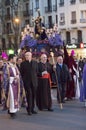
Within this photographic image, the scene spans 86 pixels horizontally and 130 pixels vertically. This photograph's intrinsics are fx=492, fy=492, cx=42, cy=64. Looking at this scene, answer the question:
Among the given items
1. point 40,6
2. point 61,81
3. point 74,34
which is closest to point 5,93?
point 61,81

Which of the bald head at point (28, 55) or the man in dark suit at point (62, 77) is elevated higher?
the bald head at point (28, 55)

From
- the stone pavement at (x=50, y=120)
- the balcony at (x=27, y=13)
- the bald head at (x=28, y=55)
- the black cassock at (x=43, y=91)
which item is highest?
the balcony at (x=27, y=13)

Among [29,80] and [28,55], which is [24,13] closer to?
[28,55]

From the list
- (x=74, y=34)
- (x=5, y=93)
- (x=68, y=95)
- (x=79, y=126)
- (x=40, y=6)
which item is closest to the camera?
(x=79, y=126)

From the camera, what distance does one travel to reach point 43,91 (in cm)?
1527

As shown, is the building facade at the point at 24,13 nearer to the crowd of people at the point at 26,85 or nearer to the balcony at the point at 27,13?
the balcony at the point at 27,13

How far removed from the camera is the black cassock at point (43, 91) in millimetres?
15125

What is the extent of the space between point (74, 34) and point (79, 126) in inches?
2213

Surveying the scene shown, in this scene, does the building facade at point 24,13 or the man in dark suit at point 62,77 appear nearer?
the man in dark suit at point 62,77

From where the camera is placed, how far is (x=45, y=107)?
1516 cm

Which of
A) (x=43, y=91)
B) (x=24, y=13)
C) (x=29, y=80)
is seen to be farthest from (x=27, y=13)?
(x=29, y=80)

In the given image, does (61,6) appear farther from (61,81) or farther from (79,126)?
(79,126)

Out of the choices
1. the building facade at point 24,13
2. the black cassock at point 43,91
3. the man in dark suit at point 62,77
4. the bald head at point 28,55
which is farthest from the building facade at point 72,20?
the bald head at point 28,55

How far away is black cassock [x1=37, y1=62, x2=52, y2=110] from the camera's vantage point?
49.6 feet
